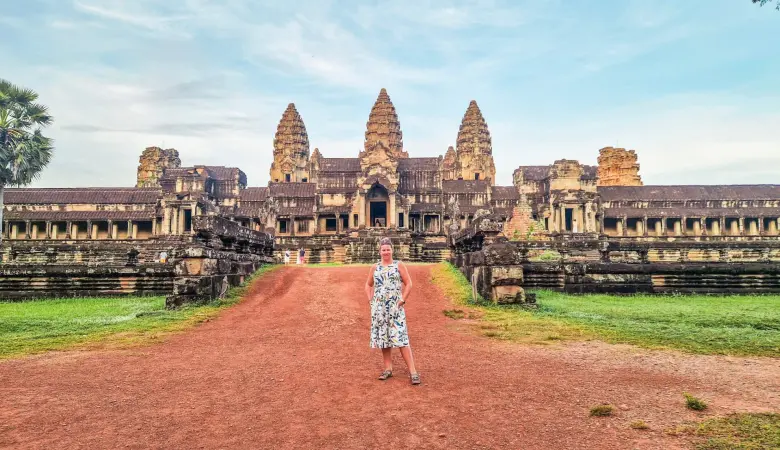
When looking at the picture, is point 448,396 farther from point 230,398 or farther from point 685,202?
point 685,202

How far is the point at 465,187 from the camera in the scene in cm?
4594

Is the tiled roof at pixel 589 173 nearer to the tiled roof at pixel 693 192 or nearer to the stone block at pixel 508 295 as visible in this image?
the tiled roof at pixel 693 192

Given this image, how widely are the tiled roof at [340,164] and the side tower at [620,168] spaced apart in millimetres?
35186

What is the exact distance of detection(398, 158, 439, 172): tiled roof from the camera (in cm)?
4588

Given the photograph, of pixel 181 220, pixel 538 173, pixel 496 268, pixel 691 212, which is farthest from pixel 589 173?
pixel 496 268

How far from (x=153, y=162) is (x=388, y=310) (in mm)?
67531

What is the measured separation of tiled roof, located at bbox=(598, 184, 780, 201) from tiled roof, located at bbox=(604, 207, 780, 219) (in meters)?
1.30

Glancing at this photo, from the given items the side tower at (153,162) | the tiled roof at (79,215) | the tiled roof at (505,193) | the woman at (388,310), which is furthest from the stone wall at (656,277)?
the side tower at (153,162)

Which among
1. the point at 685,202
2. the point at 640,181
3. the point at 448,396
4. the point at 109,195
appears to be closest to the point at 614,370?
the point at 448,396

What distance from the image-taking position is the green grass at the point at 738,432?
11.0 feet

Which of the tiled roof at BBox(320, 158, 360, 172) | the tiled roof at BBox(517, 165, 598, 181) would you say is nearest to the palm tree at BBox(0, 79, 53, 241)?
the tiled roof at BBox(320, 158, 360, 172)

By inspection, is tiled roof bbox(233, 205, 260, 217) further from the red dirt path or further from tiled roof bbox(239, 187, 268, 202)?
the red dirt path

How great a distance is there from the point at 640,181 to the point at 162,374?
67254 mm

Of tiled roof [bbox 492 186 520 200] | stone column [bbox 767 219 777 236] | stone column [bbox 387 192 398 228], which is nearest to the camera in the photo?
stone column [bbox 387 192 398 228]
